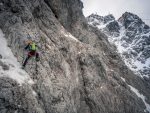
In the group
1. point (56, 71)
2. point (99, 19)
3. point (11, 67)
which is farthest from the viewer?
point (99, 19)

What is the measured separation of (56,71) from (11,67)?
6.02 m

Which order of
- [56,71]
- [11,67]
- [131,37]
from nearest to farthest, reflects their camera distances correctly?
1. [11,67]
2. [56,71]
3. [131,37]

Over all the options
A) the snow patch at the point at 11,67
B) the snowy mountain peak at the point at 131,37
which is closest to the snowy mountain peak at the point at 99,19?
the snowy mountain peak at the point at 131,37

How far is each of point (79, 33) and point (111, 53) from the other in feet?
44.1

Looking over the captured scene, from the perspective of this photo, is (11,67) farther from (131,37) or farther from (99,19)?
(99,19)

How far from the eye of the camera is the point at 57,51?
30359mm

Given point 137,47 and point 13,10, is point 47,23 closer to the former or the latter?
point 13,10

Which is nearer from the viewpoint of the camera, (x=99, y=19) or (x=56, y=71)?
(x=56, y=71)

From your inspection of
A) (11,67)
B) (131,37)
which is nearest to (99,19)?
(131,37)

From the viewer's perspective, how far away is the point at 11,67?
23.4m

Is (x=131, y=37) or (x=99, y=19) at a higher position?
(x=99, y=19)

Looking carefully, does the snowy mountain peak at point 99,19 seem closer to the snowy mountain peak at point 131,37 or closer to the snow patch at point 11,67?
the snowy mountain peak at point 131,37

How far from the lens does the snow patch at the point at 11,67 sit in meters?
22.2

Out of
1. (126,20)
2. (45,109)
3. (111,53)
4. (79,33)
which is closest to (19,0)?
(45,109)
